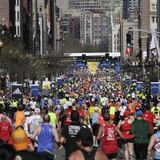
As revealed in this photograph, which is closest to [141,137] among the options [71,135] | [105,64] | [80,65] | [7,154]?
[71,135]

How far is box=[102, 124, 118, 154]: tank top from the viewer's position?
1536cm

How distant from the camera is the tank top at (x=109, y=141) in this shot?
15.4 m

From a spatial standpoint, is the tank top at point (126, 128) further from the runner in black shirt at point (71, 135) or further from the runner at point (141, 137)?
the runner in black shirt at point (71, 135)

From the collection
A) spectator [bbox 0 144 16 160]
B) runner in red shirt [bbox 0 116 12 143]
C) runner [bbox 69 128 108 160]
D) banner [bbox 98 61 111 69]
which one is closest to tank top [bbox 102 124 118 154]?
runner in red shirt [bbox 0 116 12 143]

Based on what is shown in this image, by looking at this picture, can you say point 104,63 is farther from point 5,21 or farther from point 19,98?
point 19,98

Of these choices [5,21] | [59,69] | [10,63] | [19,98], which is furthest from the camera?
[59,69]

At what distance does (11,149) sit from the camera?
8039mm

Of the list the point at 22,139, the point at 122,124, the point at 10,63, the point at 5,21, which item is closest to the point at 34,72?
the point at 10,63

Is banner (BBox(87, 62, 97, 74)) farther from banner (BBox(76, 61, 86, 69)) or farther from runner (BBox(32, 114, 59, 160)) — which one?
runner (BBox(32, 114, 59, 160))

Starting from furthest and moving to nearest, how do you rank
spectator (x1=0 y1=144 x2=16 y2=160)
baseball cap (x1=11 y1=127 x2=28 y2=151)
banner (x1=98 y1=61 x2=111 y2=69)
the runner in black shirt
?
1. banner (x1=98 y1=61 x2=111 y2=69)
2. the runner in black shirt
3. baseball cap (x1=11 y1=127 x2=28 y2=151)
4. spectator (x1=0 y1=144 x2=16 y2=160)

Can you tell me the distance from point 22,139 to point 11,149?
2111 mm

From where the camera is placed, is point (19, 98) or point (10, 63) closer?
point (19, 98)

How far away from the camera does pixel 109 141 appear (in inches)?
609

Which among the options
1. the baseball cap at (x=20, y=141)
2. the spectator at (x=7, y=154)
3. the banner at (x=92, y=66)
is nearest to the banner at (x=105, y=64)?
the banner at (x=92, y=66)
